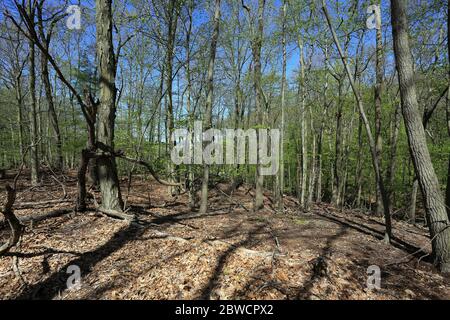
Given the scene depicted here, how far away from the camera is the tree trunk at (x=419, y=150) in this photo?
440 cm

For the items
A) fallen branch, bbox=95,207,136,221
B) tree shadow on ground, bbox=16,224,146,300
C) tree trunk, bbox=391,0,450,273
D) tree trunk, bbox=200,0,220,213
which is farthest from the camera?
tree trunk, bbox=200,0,220,213

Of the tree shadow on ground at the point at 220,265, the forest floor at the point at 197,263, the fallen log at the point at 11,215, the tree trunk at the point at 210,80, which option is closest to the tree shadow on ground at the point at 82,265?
the forest floor at the point at 197,263

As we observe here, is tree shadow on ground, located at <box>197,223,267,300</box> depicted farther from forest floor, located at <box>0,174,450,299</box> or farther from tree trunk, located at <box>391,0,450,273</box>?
tree trunk, located at <box>391,0,450,273</box>

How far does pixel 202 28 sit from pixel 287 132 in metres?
13.4

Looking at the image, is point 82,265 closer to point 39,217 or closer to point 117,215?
point 117,215

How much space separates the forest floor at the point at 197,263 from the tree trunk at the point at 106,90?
3.44 ft

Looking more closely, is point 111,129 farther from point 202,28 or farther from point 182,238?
point 202,28

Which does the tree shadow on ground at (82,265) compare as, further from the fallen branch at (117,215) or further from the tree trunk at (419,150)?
the tree trunk at (419,150)

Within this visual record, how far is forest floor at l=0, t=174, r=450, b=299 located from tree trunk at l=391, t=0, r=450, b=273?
20.4 inches

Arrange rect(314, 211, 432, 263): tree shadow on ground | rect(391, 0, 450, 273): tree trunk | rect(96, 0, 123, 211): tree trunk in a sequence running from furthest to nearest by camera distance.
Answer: rect(96, 0, 123, 211): tree trunk
rect(314, 211, 432, 263): tree shadow on ground
rect(391, 0, 450, 273): tree trunk

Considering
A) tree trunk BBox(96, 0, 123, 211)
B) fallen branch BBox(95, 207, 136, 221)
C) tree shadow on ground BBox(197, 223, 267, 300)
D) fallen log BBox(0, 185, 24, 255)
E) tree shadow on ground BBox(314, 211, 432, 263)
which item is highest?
tree trunk BBox(96, 0, 123, 211)

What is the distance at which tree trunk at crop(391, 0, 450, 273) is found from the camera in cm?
440

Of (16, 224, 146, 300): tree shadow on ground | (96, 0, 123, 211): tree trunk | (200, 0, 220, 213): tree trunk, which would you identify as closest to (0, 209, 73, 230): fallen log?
(96, 0, 123, 211): tree trunk
